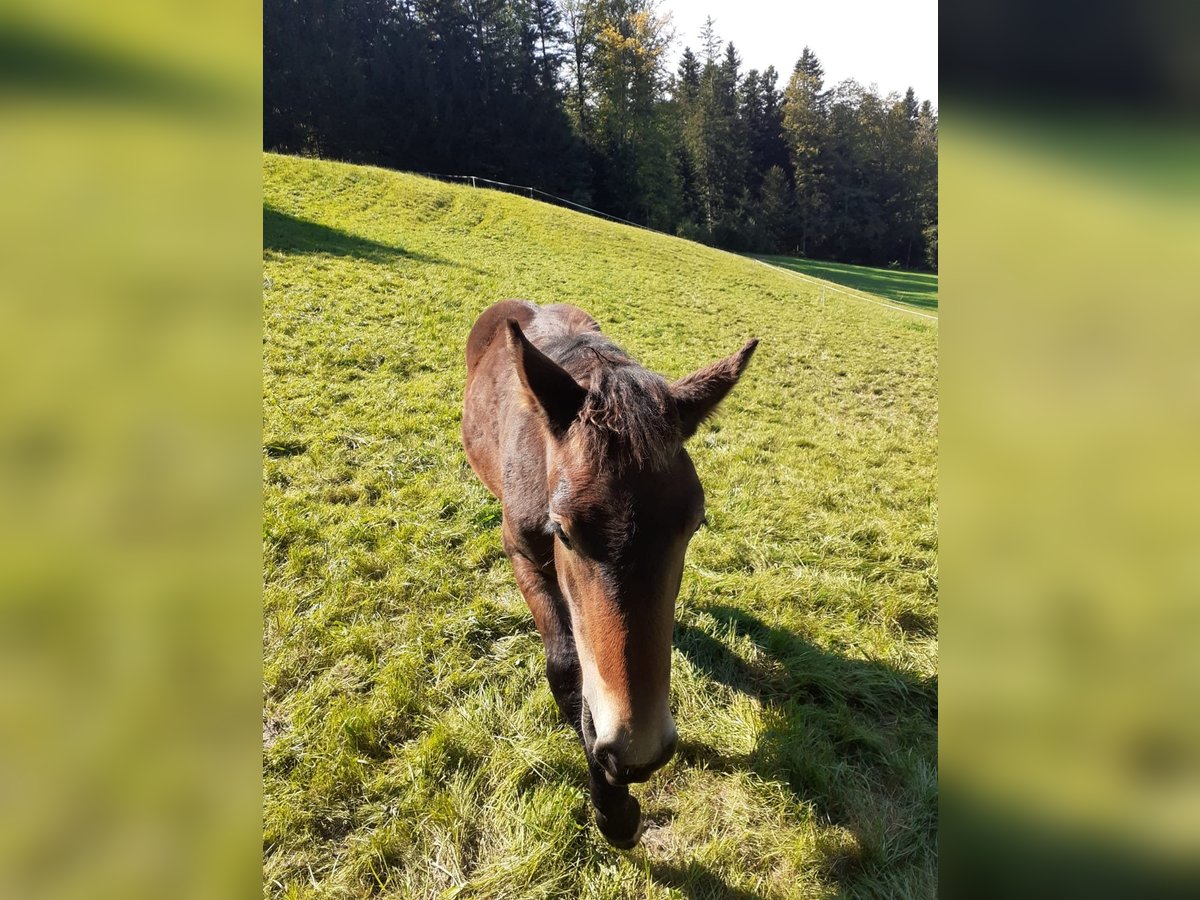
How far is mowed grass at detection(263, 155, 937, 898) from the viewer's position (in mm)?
2654

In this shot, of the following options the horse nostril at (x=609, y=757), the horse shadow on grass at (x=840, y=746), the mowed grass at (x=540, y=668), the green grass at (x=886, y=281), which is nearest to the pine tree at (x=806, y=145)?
the green grass at (x=886, y=281)

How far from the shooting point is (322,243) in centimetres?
1520

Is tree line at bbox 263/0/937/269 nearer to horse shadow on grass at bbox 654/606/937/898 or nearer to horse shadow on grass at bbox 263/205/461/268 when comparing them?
horse shadow on grass at bbox 263/205/461/268

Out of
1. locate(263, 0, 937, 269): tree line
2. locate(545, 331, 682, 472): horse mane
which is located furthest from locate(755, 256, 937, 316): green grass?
locate(545, 331, 682, 472): horse mane

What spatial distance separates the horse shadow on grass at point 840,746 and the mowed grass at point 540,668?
13mm

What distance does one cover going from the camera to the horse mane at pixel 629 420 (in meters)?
2.09

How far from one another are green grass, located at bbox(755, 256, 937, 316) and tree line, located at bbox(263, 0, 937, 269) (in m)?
Answer: 2.48

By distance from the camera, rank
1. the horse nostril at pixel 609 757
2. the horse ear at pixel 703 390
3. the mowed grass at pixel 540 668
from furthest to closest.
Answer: the mowed grass at pixel 540 668
the horse ear at pixel 703 390
the horse nostril at pixel 609 757
